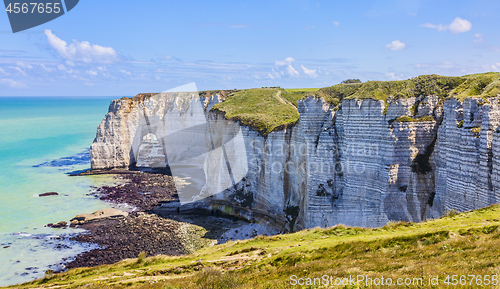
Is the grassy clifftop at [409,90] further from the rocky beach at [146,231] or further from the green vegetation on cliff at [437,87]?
the rocky beach at [146,231]

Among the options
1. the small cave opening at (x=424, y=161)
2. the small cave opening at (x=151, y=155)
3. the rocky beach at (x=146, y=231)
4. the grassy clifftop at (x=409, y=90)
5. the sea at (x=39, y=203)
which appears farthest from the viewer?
the small cave opening at (x=151, y=155)

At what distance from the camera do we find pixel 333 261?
12.8m

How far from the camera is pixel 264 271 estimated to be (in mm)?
13438

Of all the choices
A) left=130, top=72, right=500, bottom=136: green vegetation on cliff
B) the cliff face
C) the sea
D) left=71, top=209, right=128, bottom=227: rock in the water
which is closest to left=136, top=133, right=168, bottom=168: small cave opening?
the sea

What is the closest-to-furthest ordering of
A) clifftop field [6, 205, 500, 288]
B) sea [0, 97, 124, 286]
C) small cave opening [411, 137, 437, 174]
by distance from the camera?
clifftop field [6, 205, 500, 288]
small cave opening [411, 137, 437, 174]
sea [0, 97, 124, 286]

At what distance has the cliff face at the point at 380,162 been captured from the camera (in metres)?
19.8

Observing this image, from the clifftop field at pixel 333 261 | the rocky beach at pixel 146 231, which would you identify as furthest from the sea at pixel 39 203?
the clifftop field at pixel 333 261

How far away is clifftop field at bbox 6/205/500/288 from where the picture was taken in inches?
381

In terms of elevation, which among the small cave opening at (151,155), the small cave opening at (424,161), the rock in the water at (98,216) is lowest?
the rock in the water at (98,216)

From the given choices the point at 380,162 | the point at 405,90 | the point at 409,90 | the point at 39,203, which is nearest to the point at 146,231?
the point at 39,203

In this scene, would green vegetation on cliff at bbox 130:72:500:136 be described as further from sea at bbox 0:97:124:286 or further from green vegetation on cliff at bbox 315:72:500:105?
sea at bbox 0:97:124:286

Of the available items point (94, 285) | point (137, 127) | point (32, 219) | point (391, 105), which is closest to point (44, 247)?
point (32, 219)

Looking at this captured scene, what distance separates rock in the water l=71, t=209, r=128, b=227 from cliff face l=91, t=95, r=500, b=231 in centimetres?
1984

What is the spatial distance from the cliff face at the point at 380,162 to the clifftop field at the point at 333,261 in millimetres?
3995
